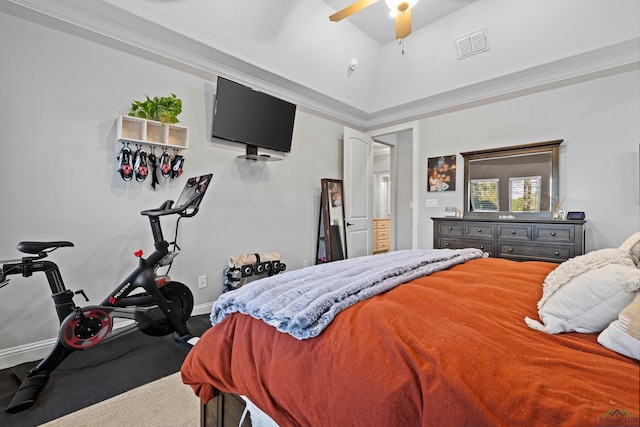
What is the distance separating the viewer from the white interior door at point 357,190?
4602mm

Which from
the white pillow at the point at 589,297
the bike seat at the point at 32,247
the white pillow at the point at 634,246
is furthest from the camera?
the bike seat at the point at 32,247

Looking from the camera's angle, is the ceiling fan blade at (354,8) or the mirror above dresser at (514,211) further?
the mirror above dresser at (514,211)

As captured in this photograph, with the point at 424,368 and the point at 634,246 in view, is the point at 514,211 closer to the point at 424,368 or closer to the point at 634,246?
the point at 634,246

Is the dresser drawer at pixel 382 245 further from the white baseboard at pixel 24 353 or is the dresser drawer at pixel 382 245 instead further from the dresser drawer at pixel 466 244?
the white baseboard at pixel 24 353

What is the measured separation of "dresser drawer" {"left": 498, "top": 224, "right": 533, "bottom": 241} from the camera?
128 inches

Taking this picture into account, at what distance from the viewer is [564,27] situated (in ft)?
10.0

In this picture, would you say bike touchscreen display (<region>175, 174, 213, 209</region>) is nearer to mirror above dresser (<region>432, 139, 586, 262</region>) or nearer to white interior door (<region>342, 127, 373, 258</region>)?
white interior door (<region>342, 127, 373, 258</region>)

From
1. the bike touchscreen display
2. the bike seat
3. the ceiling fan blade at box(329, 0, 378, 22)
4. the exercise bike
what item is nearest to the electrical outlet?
the exercise bike

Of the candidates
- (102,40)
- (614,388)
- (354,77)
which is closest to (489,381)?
(614,388)

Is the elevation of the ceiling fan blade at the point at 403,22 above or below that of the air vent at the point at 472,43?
below

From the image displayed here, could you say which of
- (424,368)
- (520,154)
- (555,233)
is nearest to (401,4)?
(520,154)

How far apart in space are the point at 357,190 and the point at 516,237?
2.23m

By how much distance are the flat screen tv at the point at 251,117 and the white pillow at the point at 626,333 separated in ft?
10.9

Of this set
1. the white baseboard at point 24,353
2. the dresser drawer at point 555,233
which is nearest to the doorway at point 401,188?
the dresser drawer at point 555,233
